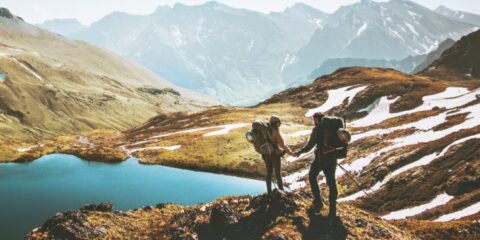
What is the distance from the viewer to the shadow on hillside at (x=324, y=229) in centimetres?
1912

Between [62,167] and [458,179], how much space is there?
61.8m

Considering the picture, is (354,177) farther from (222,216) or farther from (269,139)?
(222,216)

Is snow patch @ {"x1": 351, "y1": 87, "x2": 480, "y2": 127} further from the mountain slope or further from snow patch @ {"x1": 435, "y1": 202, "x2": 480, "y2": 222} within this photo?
snow patch @ {"x1": 435, "y1": 202, "x2": 480, "y2": 222}

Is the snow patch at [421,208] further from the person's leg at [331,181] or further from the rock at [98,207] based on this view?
the rock at [98,207]

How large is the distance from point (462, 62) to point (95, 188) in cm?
15421

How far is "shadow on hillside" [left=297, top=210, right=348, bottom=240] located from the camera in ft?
62.7

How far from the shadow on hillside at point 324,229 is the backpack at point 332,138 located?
2.88 metres

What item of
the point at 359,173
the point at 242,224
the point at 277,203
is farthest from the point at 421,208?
the point at 242,224

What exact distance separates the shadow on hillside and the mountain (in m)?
154

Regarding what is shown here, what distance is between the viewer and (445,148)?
146 ft

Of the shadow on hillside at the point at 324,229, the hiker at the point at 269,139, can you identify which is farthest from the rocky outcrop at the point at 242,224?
the hiker at the point at 269,139

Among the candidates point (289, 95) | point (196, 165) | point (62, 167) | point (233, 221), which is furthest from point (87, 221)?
point (289, 95)

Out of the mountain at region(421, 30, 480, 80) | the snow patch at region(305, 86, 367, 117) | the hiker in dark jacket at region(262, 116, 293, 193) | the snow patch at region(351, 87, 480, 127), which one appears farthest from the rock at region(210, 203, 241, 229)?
the mountain at region(421, 30, 480, 80)

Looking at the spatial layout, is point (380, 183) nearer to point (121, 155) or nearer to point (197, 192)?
point (197, 192)
